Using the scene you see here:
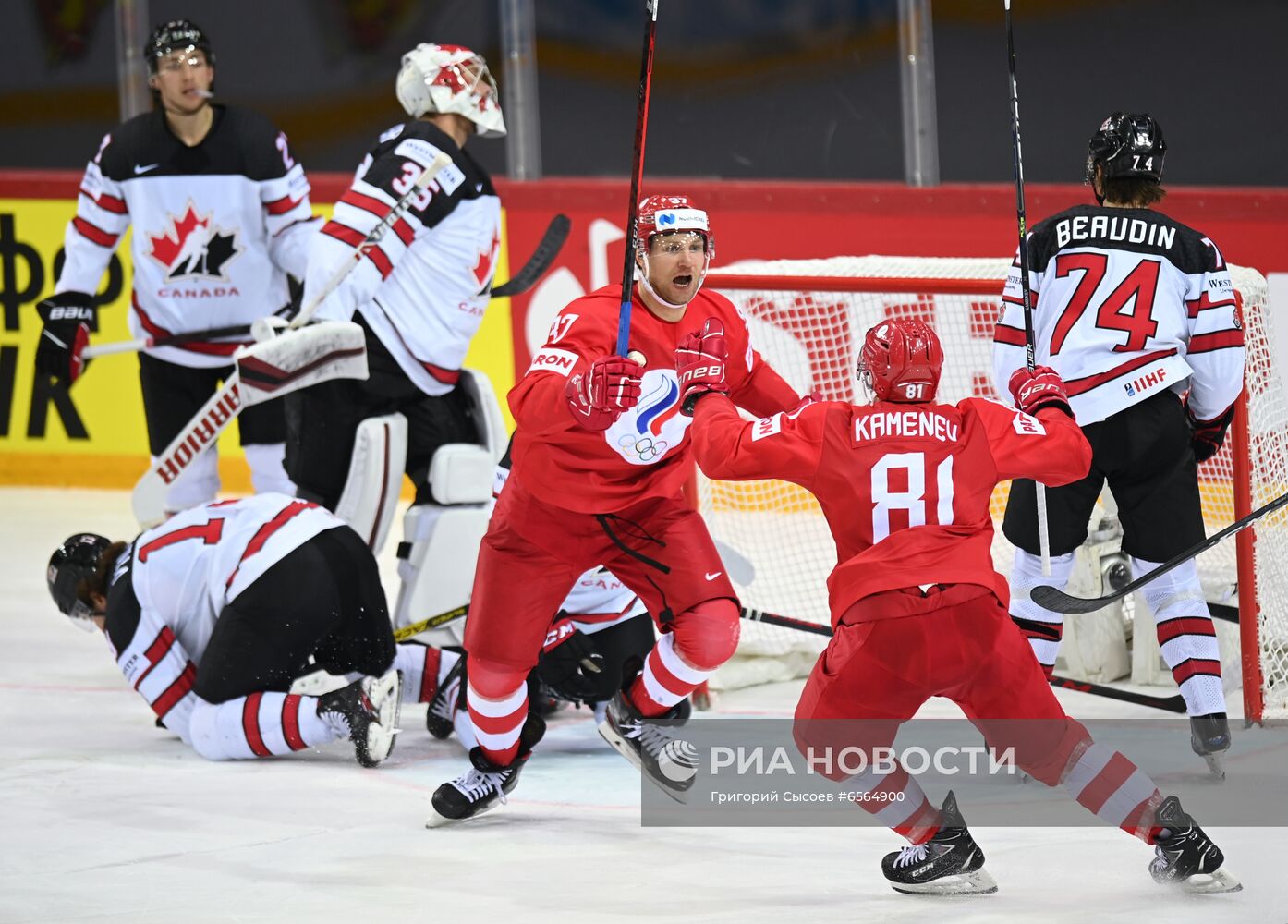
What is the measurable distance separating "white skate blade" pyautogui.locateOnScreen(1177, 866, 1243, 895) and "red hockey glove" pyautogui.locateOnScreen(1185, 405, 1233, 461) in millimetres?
1079

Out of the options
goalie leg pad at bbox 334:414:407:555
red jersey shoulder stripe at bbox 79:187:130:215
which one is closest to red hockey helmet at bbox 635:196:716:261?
goalie leg pad at bbox 334:414:407:555

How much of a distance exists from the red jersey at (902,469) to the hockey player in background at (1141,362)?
76cm

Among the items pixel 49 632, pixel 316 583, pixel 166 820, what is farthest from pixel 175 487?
pixel 166 820

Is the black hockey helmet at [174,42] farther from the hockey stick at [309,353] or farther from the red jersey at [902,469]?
the red jersey at [902,469]

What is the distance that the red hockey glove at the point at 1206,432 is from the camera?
3.91m

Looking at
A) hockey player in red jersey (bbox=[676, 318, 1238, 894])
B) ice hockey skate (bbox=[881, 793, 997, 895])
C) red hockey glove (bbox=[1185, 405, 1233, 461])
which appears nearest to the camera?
hockey player in red jersey (bbox=[676, 318, 1238, 894])

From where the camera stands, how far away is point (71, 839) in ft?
12.0

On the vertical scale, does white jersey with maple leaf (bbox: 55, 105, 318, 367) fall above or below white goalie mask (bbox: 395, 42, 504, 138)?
below

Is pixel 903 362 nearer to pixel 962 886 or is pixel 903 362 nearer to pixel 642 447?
pixel 642 447

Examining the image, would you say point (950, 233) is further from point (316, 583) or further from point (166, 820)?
point (166, 820)

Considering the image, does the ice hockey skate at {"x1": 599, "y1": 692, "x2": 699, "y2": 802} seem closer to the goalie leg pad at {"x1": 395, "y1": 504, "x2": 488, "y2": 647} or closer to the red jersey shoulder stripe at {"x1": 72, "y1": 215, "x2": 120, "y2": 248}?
the goalie leg pad at {"x1": 395, "y1": 504, "x2": 488, "y2": 647}

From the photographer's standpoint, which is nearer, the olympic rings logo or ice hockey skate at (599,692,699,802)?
the olympic rings logo

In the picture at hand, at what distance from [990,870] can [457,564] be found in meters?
1.84

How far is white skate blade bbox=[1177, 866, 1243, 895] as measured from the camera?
10.1 ft
